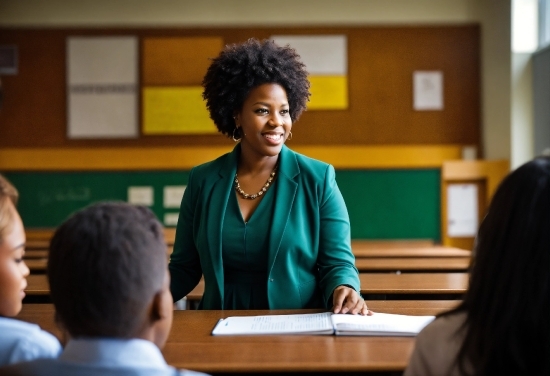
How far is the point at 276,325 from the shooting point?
5.11ft

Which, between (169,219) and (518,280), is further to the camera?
(169,219)

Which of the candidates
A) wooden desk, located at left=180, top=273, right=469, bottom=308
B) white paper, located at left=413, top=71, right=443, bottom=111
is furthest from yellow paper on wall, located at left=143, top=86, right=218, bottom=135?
wooden desk, located at left=180, top=273, right=469, bottom=308

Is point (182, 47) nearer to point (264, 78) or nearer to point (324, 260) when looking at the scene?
point (264, 78)

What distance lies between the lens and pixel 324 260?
200 cm

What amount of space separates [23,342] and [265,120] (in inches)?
49.3

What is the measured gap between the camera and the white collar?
95 cm

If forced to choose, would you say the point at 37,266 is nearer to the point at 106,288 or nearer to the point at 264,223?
the point at 264,223

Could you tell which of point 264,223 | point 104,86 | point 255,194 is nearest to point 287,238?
point 264,223

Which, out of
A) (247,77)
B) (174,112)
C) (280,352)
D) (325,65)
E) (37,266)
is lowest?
(37,266)

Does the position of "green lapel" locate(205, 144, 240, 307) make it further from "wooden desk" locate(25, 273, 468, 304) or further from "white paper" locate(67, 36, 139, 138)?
"white paper" locate(67, 36, 139, 138)

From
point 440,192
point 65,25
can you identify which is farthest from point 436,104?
point 65,25

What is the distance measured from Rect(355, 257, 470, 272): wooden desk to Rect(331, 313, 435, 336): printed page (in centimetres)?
158

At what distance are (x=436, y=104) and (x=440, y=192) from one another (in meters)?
0.81

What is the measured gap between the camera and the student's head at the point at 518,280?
3.14ft
